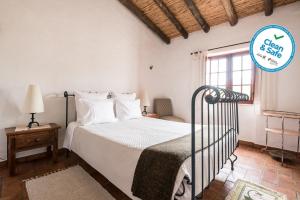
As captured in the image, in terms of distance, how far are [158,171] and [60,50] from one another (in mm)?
2554

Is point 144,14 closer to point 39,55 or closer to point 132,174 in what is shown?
point 39,55

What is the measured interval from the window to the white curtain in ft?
0.64

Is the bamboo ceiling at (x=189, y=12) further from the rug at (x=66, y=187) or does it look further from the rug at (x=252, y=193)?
the rug at (x=66, y=187)

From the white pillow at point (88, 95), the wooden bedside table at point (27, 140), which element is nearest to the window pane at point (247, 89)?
the white pillow at point (88, 95)

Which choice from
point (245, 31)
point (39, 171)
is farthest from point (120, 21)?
point (39, 171)

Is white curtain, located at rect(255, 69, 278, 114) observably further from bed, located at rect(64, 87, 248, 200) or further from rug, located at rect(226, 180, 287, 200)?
rug, located at rect(226, 180, 287, 200)

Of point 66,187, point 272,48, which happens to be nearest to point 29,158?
point 66,187

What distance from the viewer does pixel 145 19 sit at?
152 inches

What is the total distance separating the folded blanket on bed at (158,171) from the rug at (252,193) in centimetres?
91

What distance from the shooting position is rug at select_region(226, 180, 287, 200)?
163cm

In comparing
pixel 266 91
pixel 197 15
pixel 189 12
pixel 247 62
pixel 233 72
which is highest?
pixel 189 12

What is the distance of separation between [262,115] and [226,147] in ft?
6.15

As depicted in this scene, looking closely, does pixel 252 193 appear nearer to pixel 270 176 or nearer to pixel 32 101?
pixel 270 176

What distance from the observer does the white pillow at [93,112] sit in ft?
7.94
